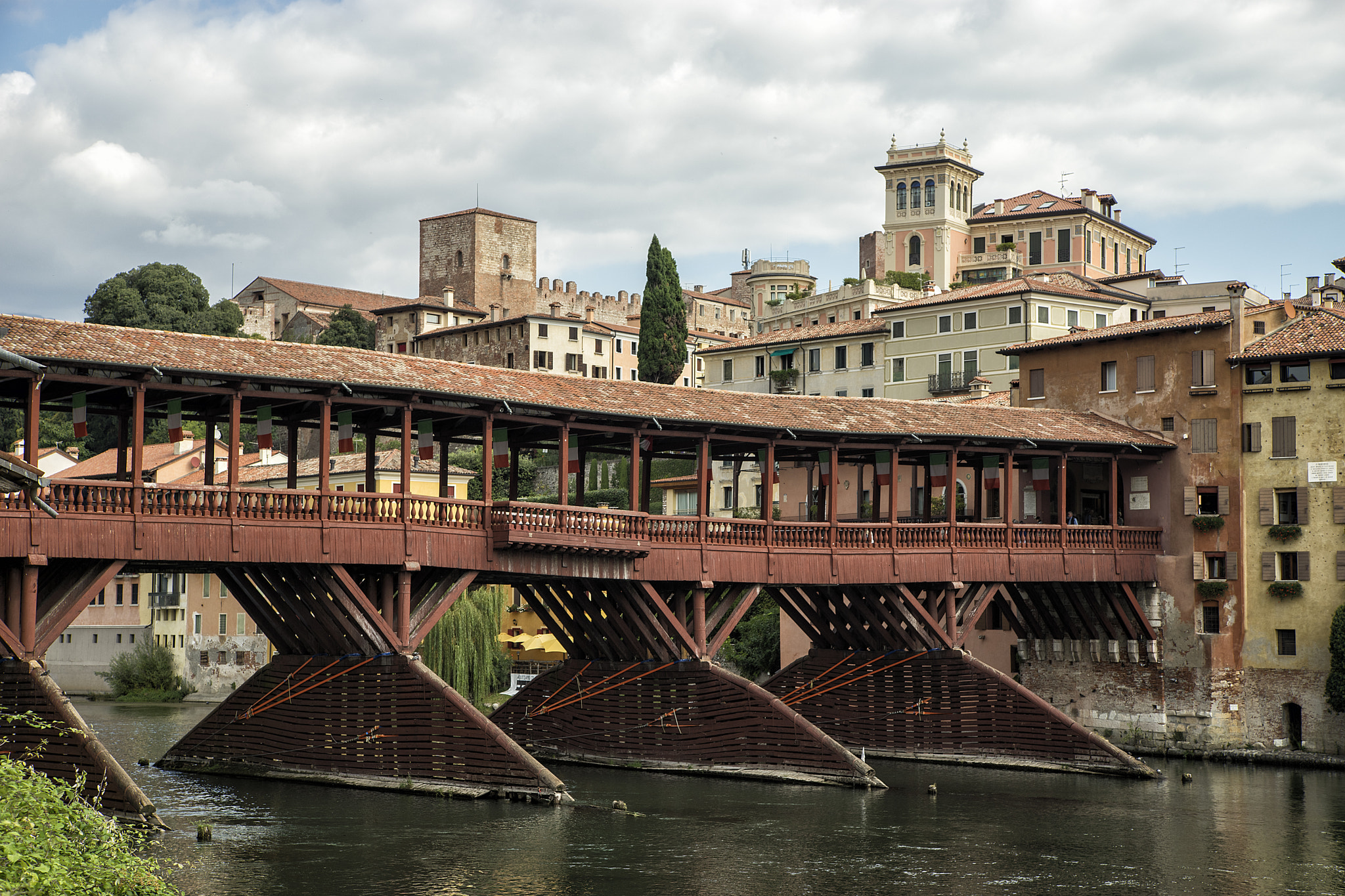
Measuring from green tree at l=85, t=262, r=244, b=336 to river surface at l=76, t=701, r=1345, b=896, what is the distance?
65.8 metres

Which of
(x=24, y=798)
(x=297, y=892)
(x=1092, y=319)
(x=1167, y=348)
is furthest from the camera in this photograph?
(x=1092, y=319)

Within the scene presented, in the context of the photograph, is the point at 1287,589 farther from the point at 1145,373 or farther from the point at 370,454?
the point at 370,454

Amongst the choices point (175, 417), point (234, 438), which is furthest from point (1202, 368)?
point (175, 417)

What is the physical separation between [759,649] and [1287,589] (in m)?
20.0

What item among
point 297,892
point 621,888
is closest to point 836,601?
point 621,888

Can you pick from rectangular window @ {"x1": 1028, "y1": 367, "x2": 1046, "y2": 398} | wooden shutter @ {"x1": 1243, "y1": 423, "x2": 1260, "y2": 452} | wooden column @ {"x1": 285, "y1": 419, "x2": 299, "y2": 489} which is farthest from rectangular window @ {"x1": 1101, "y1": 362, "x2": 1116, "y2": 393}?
wooden column @ {"x1": 285, "y1": 419, "x2": 299, "y2": 489}

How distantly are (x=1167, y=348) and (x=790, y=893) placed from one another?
84.5ft

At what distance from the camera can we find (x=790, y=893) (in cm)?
2431

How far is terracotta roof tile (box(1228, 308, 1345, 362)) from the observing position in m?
41.9

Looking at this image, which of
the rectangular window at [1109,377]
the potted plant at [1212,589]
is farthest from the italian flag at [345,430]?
the potted plant at [1212,589]

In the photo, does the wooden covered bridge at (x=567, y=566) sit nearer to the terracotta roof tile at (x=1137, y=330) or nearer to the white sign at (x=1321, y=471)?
the terracotta roof tile at (x=1137, y=330)

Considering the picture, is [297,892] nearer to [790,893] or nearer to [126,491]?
[790,893]

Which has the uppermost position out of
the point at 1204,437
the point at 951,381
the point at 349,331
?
the point at 349,331

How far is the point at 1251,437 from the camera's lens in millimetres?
43000
